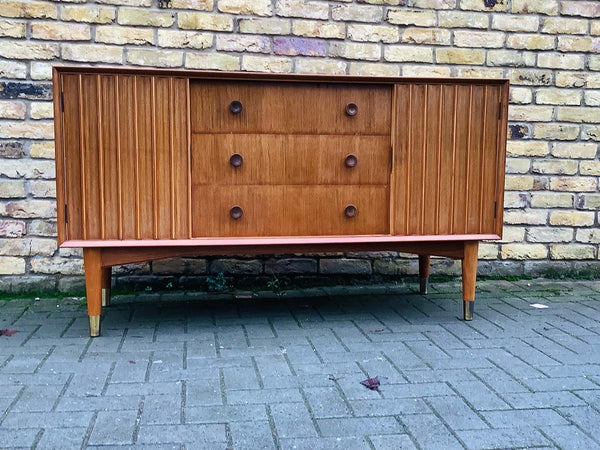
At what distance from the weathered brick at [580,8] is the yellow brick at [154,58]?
276 centimetres

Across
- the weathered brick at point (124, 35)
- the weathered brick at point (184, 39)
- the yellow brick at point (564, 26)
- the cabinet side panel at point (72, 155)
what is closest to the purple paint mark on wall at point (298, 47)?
the weathered brick at point (184, 39)

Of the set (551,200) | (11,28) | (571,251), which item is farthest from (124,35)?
(571,251)

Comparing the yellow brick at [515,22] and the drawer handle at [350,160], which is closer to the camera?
the drawer handle at [350,160]

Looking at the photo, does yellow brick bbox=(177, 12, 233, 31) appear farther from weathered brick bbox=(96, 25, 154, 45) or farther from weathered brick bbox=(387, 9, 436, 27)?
weathered brick bbox=(387, 9, 436, 27)

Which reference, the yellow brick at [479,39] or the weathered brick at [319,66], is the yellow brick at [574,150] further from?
the weathered brick at [319,66]

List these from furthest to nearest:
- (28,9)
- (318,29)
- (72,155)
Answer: (318,29) → (28,9) → (72,155)

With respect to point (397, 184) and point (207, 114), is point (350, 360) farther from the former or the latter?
point (207, 114)

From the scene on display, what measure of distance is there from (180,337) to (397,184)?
135 cm

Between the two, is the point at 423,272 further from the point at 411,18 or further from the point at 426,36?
the point at 411,18

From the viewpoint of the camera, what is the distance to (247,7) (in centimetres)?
359

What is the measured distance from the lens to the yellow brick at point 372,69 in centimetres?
376

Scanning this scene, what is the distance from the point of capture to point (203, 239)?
2.69m

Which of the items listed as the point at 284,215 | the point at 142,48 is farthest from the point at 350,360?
the point at 142,48

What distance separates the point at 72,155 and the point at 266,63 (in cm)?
157
